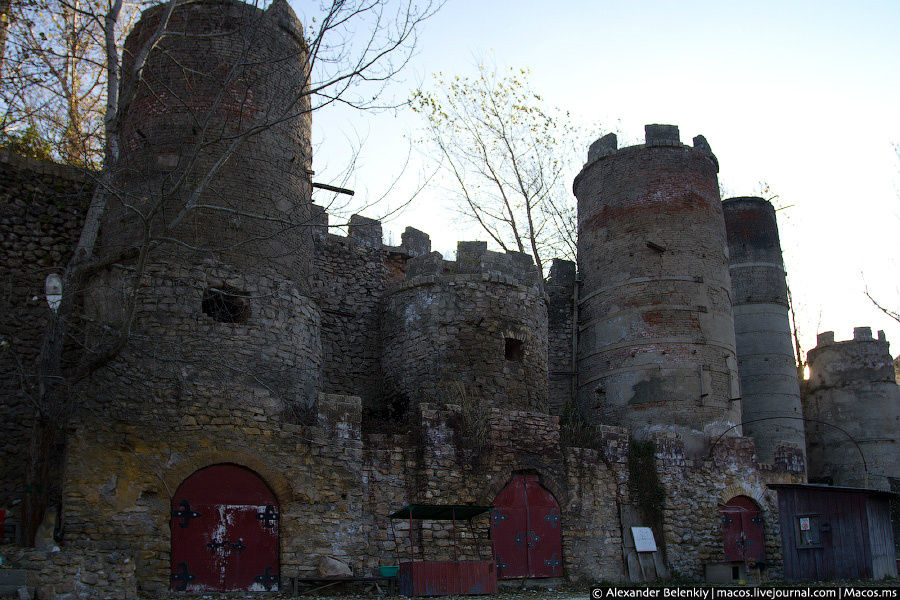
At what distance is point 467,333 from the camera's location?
1609 centimetres

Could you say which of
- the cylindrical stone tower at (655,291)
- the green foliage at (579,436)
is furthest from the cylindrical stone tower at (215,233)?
the cylindrical stone tower at (655,291)

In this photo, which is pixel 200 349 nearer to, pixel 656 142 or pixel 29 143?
pixel 29 143

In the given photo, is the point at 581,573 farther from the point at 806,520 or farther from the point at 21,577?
the point at 21,577

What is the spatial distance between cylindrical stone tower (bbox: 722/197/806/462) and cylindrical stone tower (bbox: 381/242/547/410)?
8.29 m

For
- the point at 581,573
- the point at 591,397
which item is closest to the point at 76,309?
the point at 581,573

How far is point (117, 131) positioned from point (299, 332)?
13.9ft

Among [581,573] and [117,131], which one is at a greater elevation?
[117,131]

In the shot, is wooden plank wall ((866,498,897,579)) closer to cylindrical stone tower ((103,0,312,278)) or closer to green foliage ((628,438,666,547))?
green foliage ((628,438,666,547))

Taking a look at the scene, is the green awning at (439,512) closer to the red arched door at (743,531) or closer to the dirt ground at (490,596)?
the dirt ground at (490,596)

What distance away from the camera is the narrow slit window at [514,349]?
16.6 meters

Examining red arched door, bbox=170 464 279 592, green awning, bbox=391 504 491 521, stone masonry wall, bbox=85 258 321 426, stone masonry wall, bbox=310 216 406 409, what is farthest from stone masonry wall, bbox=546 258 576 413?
red arched door, bbox=170 464 279 592

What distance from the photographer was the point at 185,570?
1120 centimetres

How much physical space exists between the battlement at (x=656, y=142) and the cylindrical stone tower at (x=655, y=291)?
24mm

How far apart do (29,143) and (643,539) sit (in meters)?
12.8
